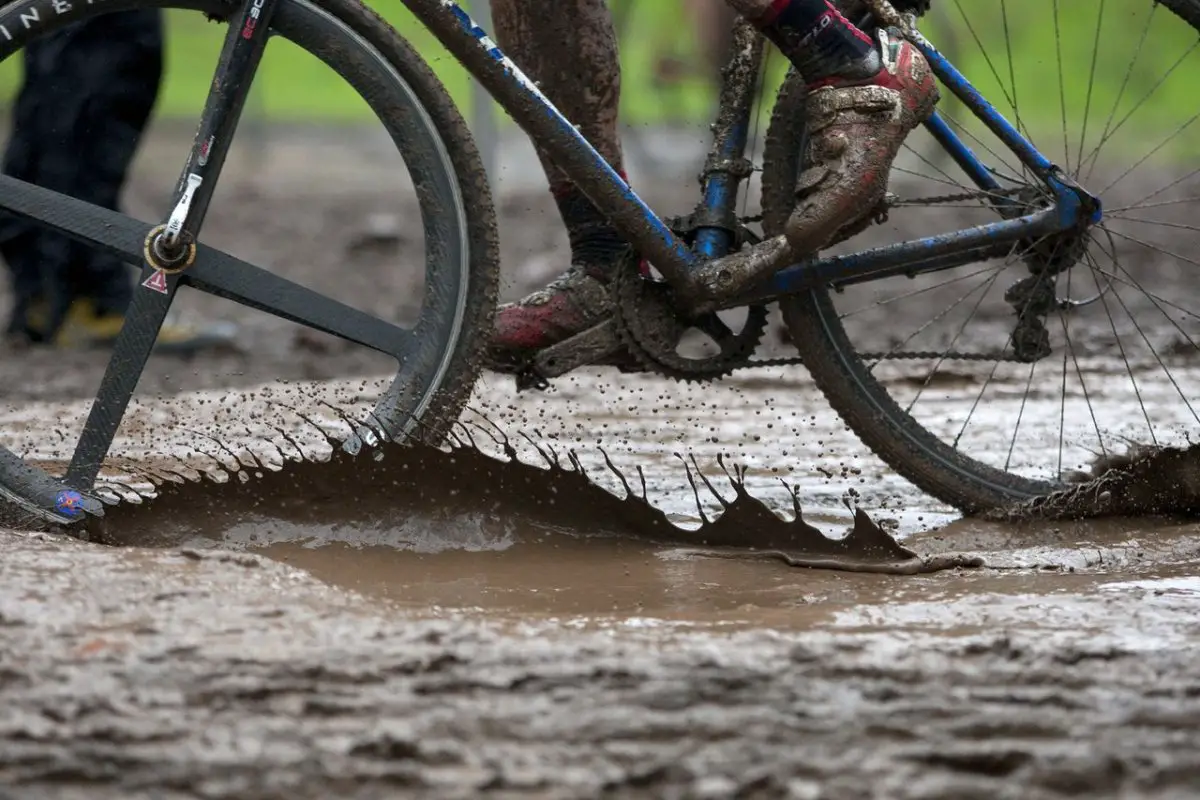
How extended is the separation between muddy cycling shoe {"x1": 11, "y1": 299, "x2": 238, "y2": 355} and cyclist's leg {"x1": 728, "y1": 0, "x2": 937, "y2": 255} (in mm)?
3257

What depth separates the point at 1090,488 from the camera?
3215 mm

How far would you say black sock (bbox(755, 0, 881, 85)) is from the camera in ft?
9.53

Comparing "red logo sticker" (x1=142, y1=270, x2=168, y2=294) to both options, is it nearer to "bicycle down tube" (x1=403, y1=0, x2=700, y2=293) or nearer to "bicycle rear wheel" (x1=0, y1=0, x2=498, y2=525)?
"bicycle rear wheel" (x1=0, y1=0, x2=498, y2=525)

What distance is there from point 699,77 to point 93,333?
349 inches

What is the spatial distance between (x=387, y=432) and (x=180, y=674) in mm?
905

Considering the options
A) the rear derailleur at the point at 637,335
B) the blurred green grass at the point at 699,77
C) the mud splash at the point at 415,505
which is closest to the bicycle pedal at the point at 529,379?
the rear derailleur at the point at 637,335

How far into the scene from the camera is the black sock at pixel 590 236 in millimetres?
3244

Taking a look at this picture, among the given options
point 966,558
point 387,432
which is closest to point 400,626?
point 387,432

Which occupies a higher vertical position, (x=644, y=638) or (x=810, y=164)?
(x=810, y=164)

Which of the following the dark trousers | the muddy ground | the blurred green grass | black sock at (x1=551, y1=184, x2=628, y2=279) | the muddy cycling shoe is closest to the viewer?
the muddy ground

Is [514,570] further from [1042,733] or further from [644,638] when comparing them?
[1042,733]

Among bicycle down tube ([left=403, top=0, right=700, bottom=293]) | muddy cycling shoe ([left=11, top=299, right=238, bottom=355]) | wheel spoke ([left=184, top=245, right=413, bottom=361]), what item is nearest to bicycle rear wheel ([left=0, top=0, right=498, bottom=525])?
wheel spoke ([left=184, top=245, right=413, bottom=361])

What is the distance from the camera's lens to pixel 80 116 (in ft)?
17.1

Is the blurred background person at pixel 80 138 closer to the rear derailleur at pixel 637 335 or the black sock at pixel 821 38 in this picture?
the rear derailleur at pixel 637 335
